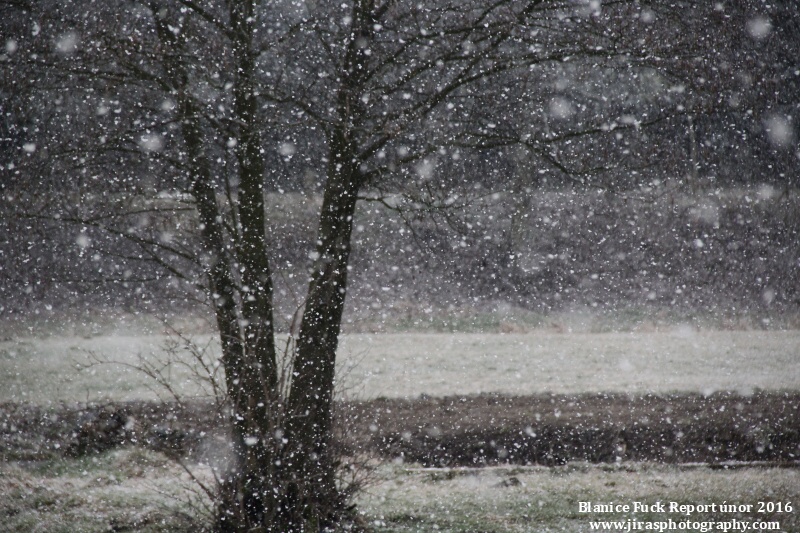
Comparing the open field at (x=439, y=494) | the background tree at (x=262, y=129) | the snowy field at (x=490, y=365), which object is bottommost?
the open field at (x=439, y=494)

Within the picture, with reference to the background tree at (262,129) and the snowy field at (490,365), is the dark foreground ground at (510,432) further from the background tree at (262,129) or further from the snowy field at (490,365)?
the background tree at (262,129)

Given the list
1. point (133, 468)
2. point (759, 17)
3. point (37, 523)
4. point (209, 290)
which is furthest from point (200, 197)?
point (759, 17)

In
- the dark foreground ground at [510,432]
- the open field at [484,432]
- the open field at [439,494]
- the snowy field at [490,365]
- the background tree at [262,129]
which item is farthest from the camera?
the snowy field at [490,365]

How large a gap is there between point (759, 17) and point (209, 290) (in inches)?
265

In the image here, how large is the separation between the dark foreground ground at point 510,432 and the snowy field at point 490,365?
1.73 ft

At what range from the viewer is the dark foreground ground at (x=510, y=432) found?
6.64 meters

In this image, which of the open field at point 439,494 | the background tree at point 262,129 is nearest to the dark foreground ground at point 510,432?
the open field at point 439,494

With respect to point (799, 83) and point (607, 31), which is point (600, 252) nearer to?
point (799, 83)

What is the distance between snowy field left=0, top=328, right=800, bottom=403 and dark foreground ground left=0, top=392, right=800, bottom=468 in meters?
0.53

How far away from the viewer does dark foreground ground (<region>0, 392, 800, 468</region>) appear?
6645 mm

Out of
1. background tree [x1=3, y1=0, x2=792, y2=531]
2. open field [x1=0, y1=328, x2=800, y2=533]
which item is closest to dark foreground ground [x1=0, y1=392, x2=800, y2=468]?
open field [x1=0, y1=328, x2=800, y2=533]

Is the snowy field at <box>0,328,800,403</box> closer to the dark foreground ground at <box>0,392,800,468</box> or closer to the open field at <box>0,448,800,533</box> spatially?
the dark foreground ground at <box>0,392,800,468</box>

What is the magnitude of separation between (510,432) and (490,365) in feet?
7.86

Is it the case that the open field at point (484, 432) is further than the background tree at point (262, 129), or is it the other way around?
the open field at point (484, 432)
